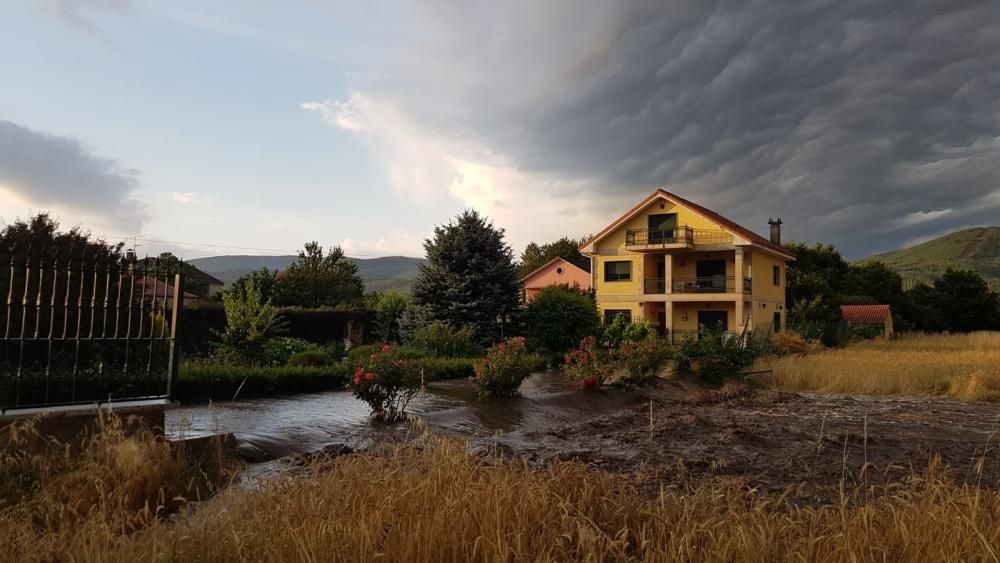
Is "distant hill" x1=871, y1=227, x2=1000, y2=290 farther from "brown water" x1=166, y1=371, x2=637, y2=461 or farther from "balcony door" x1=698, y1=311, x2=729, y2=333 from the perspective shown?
"brown water" x1=166, y1=371, x2=637, y2=461

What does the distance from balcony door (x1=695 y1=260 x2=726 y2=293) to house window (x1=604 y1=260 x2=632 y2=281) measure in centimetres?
371

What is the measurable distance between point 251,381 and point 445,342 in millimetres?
8115

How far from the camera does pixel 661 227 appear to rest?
117 feet

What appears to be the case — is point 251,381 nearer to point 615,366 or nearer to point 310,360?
point 310,360

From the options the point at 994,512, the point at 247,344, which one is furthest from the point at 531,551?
the point at 247,344

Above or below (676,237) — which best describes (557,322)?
below

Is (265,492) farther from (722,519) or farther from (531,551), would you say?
(722,519)

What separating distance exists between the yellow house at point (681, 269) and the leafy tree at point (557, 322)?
11.4 metres

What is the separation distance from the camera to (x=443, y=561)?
129 inches

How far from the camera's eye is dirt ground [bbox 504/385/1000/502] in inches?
270

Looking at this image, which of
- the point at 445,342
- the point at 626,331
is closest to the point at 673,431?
the point at 445,342

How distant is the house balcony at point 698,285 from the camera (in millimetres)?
33812

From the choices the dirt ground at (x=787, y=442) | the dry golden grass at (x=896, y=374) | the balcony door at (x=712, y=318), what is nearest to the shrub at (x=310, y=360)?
the dirt ground at (x=787, y=442)

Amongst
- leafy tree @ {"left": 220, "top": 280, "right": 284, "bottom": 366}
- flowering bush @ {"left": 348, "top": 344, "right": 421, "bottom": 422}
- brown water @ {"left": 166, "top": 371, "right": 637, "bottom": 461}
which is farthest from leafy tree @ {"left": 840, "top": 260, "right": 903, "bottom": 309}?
flowering bush @ {"left": 348, "top": 344, "right": 421, "bottom": 422}
